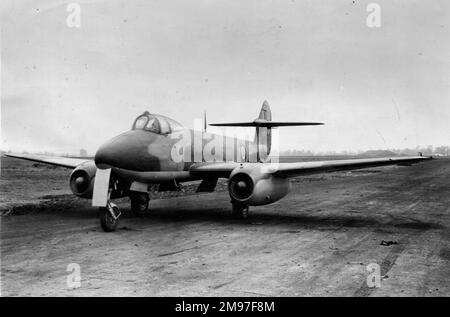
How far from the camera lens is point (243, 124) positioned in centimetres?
1942

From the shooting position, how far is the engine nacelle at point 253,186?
1196 cm

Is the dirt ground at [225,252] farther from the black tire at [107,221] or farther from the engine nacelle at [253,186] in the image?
the engine nacelle at [253,186]

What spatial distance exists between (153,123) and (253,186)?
3467 millimetres

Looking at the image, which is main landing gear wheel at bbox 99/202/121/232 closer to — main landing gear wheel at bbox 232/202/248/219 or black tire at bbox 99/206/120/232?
black tire at bbox 99/206/120/232

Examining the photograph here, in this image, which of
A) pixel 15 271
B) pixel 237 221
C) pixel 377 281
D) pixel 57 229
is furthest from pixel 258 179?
pixel 15 271

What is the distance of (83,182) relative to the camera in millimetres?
12766

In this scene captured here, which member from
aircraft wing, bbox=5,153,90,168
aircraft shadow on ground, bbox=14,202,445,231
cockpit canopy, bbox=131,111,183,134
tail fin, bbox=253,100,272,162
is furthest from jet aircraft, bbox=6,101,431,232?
tail fin, bbox=253,100,272,162

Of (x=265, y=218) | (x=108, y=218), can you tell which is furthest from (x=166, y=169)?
(x=265, y=218)

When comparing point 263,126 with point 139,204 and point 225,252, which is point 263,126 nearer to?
point 139,204

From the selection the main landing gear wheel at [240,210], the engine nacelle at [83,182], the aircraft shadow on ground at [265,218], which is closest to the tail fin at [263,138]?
the aircraft shadow on ground at [265,218]

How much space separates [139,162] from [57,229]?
104 inches

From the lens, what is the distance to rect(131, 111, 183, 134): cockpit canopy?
12211 millimetres

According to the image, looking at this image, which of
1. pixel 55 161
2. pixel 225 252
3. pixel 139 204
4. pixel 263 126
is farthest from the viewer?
pixel 263 126
